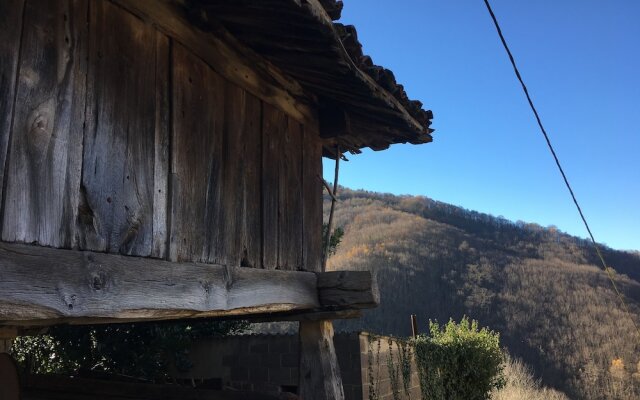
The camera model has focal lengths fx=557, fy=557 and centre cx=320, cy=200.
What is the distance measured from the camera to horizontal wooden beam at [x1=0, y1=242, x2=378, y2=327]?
1.53 meters

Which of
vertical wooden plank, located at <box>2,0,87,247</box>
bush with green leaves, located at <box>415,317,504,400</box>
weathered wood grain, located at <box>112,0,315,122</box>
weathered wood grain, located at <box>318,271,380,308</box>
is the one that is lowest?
bush with green leaves, located at <box>415,317,504,400</box>

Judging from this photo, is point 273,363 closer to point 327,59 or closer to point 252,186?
point 252,186

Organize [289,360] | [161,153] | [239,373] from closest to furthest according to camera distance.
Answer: [161,153]
[289,360]
[239,373]

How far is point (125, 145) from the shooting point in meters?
1.97

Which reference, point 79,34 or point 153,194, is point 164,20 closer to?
point 79,34

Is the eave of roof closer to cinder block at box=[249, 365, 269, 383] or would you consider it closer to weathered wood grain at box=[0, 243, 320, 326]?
weathered wood grain at box=[0, 243, 320, 326]

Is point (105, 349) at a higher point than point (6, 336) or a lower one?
lower

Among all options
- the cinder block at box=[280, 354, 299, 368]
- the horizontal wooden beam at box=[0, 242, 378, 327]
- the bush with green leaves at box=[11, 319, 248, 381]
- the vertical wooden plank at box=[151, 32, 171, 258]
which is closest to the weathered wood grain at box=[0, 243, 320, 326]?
the horizontal wooden beam at box=[0, 242, 378, 327]

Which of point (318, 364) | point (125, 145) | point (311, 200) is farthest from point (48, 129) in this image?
point (318, 364)

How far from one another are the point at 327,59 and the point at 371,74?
0.32 meters

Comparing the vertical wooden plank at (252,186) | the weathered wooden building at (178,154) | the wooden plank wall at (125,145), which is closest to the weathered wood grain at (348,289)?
the weathered wooden building at (178,154)

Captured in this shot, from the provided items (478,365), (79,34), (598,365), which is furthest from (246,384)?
(598,365)

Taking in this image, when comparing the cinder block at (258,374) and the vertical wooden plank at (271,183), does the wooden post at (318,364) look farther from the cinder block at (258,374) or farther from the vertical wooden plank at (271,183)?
the cinder block at (258,374)

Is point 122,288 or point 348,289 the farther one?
point 348,289
